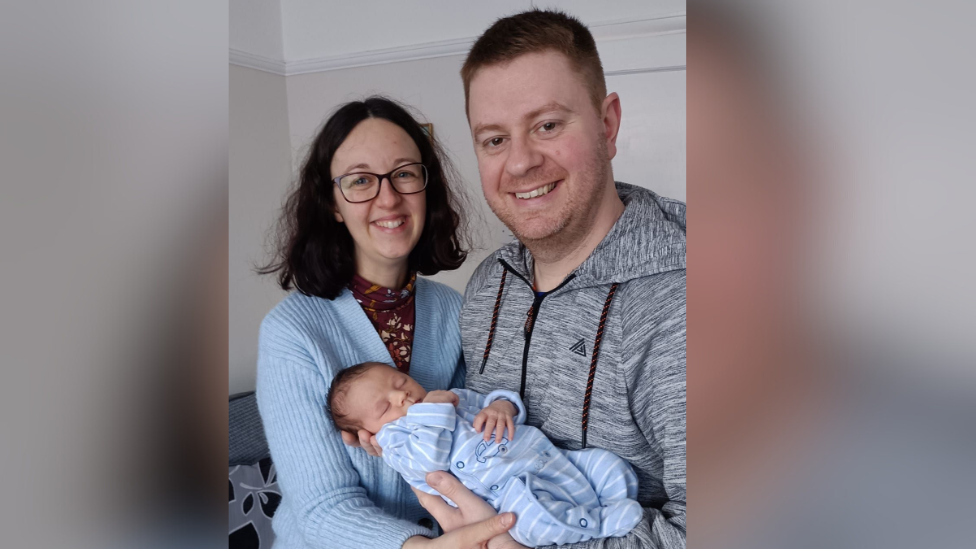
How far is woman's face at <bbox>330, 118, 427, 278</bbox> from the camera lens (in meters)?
1.05

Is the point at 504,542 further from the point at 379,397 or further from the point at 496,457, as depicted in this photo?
the point at 379,397

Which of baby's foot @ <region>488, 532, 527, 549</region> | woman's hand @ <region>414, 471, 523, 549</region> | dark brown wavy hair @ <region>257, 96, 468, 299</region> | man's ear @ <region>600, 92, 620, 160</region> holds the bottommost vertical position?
baby's foot @ <region>488, 532, 527, 549</region>

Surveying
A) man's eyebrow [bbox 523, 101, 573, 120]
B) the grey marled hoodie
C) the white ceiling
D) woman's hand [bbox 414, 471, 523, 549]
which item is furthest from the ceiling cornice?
woman's hand [bbox 414, 471, 523, 549]

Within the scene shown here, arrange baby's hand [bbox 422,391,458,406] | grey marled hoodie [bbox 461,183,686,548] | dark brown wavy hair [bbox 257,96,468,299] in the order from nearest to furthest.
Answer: grey marled hoodie [bbox 461,183,686,548]
baby's hand [bbox 422,391,458,406]
dark brown wavy hair [bbox 257,96,468,299]

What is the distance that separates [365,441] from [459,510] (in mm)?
180

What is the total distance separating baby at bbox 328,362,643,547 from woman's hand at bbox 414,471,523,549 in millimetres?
Result: 11

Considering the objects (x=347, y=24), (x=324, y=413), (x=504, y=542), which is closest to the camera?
(x=504, y=542)

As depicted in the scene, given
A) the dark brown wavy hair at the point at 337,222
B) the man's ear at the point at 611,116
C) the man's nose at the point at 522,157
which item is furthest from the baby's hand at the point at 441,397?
the man's ear at the point at 611,116

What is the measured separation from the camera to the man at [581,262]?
0.87m

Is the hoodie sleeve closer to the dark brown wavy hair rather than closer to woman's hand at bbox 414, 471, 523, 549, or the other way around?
woman's hand at bbox 414, 471, 523, 549

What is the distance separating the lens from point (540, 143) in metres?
0.93

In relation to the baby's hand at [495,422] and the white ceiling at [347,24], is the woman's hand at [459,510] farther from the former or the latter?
the white ceiling at [347,24]
